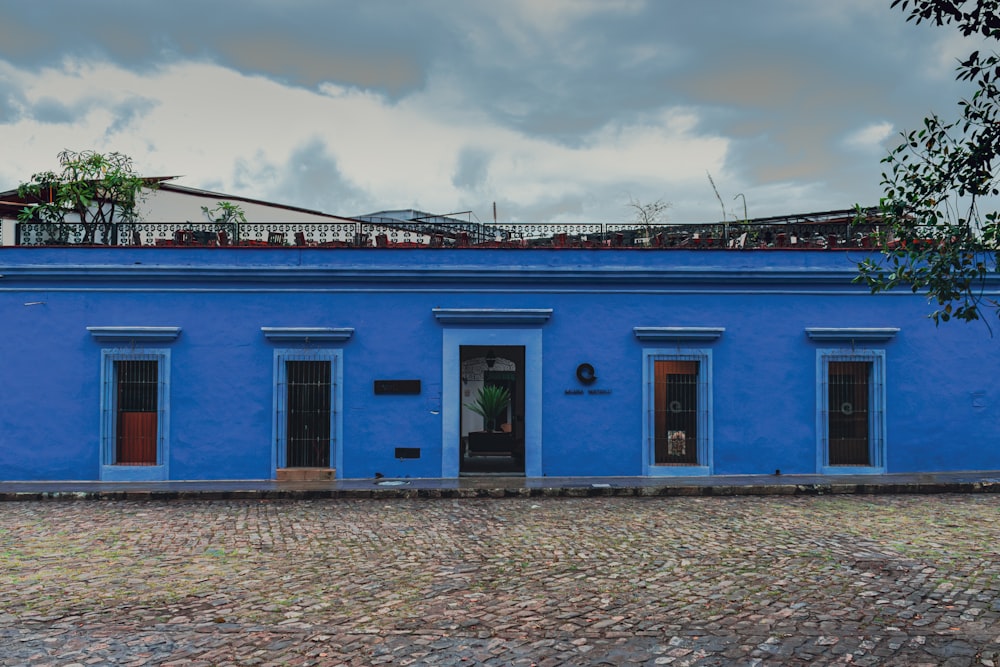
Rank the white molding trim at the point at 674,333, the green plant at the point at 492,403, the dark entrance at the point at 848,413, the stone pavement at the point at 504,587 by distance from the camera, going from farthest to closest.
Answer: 1. the green plant at the point at 492,403
2. the dark entrance at the point at 848,413
3. the white molding trim at the point at 674,333
4. the stone pavement at the point at 504,587

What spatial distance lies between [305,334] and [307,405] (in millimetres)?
1192

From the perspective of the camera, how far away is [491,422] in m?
15.2

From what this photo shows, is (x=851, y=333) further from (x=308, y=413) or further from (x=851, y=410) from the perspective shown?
(x=308, y=413)

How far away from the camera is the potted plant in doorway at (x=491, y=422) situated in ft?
48.7

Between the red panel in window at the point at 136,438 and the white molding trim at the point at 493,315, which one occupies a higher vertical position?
the white molding trim at the point at 493,315

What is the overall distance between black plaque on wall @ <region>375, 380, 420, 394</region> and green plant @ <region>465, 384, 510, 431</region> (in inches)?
61.3

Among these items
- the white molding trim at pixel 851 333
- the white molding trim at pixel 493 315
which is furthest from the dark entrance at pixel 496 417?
the white molding trim at pixel 851 333

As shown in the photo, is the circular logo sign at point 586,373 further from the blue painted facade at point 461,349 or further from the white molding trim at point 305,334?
the white molding trim at point 305,334

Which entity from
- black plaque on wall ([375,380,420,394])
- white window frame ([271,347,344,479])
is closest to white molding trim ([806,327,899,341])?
black plaque on wall ([375,380,420,394])

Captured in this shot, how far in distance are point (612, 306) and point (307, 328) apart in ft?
16.8

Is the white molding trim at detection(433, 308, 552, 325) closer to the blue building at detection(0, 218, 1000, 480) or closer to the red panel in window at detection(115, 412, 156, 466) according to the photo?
the blue building at detection(0, 218, 1000, 480)

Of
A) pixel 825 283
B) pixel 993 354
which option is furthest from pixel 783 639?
pixel 993 354

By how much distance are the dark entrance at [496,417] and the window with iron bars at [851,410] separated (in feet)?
16.8

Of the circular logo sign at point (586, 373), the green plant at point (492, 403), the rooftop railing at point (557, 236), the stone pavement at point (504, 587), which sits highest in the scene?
the rooftop railing at point (557, 236)
